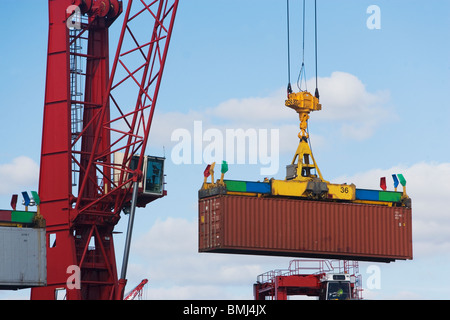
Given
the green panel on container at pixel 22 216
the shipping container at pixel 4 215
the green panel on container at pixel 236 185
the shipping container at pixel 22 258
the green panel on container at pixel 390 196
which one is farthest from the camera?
the green panel on container at pixel 390 196

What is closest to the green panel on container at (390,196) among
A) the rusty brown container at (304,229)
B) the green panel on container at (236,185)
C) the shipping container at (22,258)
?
the rusty brown container at (304,229)

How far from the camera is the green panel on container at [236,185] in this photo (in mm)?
78562

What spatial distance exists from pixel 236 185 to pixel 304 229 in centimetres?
562

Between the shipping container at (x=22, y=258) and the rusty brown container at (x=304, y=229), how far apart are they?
1026cm

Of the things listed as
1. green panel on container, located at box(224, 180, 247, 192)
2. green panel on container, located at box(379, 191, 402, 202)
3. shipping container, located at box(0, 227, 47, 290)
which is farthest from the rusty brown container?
shipping container, located at box(0, 227, 47, 290)

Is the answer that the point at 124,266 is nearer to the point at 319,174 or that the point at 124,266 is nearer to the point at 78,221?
the point at 78,221

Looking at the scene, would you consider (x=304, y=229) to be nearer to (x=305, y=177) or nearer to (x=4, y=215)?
(x=305, y=177)

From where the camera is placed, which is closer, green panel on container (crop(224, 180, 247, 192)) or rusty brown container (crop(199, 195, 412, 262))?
rusty brown container (crop(199, 195, 412, 262))

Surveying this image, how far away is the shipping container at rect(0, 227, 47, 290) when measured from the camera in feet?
244

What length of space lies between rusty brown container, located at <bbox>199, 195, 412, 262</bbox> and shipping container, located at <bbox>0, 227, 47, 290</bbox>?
10262 millimetres

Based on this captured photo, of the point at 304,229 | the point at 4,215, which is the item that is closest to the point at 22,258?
the point at 4,215

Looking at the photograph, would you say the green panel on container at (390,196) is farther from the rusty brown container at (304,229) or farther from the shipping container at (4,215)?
the shipping container at (4,215)

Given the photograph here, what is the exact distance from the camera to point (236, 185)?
79.0 m

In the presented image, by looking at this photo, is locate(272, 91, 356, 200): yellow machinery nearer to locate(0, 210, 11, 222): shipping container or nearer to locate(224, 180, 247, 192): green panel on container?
locate(224, 180, 247, 192): green panel on container
